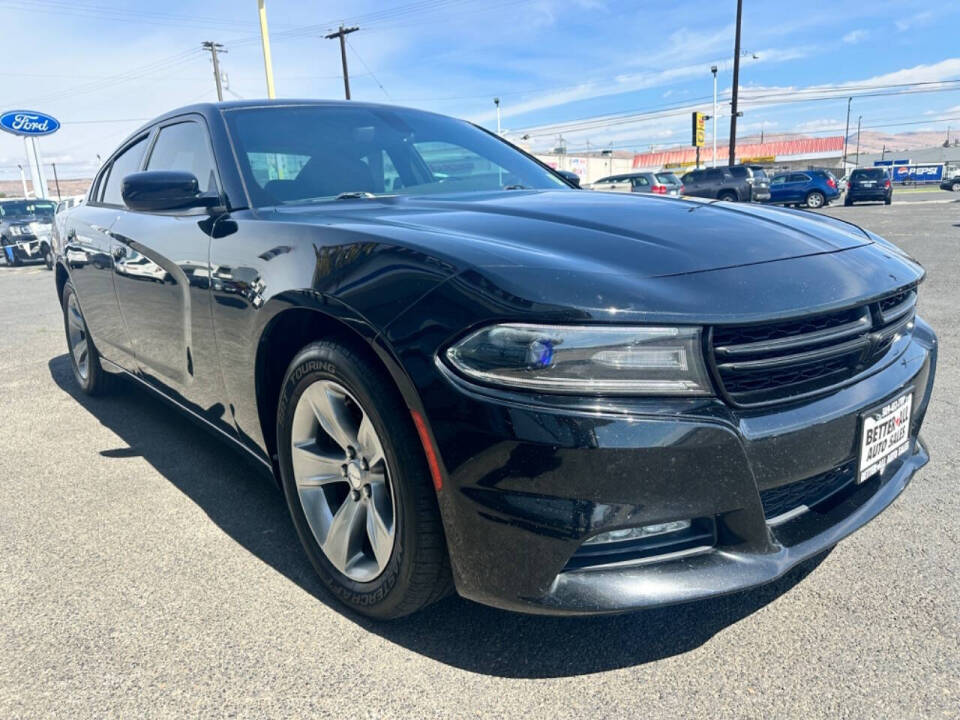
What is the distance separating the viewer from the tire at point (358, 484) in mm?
1709

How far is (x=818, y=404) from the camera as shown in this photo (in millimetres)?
1672

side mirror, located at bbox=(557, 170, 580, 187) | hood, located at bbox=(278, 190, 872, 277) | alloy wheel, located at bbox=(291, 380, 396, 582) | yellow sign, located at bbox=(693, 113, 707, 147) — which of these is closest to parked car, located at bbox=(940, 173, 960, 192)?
yellow sign, located at bbox=(693, 113, 707, 147)

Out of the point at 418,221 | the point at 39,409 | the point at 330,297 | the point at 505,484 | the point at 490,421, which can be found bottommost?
the point at 39,409

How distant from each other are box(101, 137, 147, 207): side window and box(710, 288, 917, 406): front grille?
10.2 feet

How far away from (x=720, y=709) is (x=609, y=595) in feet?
1.35

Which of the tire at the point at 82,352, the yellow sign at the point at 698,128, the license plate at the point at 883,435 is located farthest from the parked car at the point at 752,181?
the license plate at the point at 883,435

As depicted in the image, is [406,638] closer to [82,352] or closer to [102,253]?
[102,253]

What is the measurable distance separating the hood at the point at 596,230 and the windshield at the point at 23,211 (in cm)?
1811

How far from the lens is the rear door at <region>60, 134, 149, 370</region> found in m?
3.43

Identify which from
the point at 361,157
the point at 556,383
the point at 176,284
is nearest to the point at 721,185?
the point at 361,157

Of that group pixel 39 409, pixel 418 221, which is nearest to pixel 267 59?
pixel 39 409

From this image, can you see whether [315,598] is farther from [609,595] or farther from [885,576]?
[885,576]

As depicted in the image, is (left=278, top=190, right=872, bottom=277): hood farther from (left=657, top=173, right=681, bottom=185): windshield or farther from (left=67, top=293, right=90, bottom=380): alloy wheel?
(left=657, top=173, right=681, bottom=185): windshield

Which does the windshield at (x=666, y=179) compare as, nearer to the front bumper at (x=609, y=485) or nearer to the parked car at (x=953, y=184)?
the parked car at (x=953, y=184)
